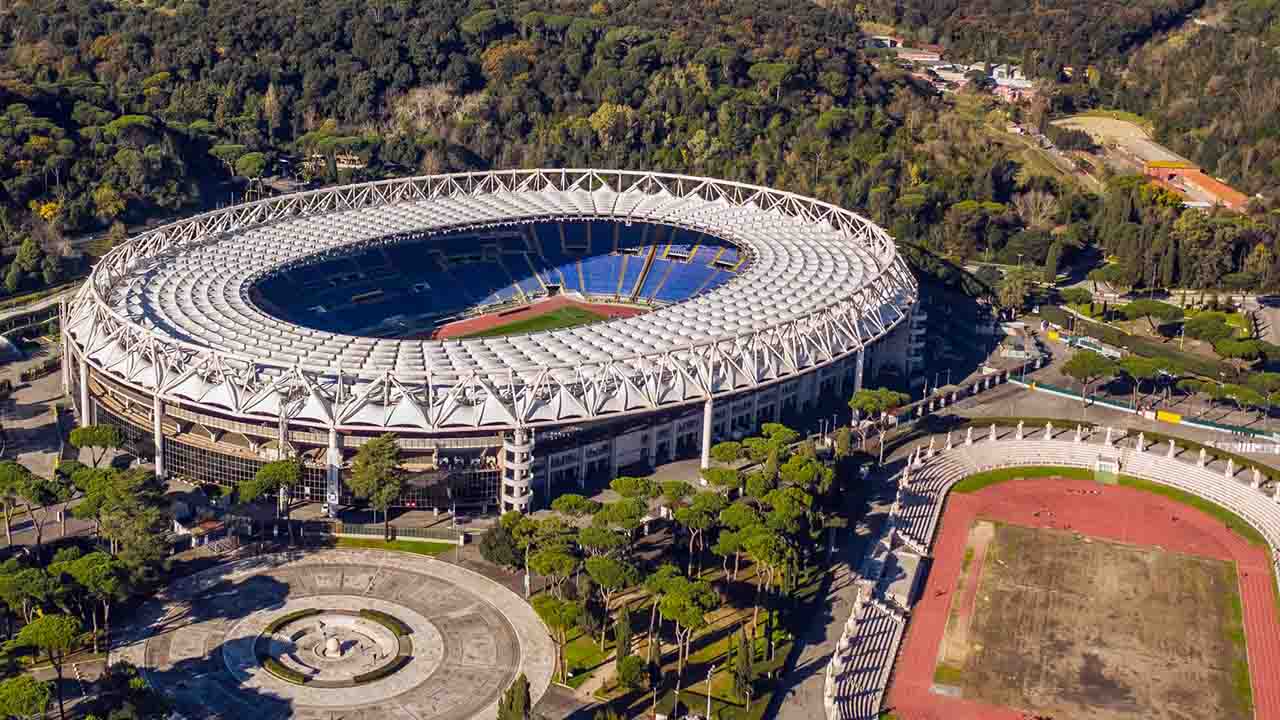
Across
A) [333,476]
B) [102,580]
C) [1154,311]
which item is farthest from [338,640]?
[1154,311]

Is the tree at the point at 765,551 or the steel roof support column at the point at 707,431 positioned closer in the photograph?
the tree at the point at 765,551

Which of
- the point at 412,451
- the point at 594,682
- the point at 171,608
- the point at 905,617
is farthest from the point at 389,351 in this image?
the point at 905,617

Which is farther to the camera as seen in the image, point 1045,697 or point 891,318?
point 891,318

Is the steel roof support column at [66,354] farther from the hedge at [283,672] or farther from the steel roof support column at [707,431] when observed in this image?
the steel roof support column at [707,431]

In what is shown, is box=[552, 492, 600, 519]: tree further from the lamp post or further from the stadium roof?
the lamp post

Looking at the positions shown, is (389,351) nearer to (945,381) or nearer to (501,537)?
(501,537)

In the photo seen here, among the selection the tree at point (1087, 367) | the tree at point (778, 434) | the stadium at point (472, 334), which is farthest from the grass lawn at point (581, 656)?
the tree at point (1087, 367)

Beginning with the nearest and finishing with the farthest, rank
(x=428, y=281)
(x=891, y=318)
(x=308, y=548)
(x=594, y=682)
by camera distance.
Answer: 1. (x=594, y=682)
2. (x=308, y=548)
3. (x=891, y=318)
4. (x=428, y=281)
